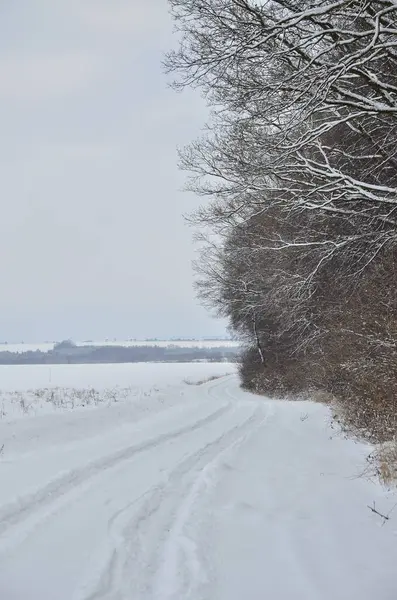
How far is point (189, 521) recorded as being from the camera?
523 cm

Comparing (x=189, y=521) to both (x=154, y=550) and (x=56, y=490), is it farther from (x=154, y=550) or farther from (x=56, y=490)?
(x=56, y=490)

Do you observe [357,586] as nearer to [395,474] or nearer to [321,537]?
[321,537]

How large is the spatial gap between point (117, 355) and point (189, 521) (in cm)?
14123

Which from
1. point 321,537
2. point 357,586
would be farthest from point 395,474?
point 357,586

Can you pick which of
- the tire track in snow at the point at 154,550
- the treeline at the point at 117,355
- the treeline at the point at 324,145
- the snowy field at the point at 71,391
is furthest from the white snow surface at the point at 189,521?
the treeline at the point at 117,355

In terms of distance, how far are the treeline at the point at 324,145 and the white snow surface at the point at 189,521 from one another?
2070mm

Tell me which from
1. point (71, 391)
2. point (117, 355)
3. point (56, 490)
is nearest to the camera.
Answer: point (56, 490)

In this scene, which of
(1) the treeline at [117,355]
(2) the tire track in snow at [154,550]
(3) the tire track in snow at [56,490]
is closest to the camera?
(2) the tire track in snow at [154,550]

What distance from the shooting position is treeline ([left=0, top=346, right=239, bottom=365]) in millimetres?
137375

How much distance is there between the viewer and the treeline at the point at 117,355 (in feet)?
451

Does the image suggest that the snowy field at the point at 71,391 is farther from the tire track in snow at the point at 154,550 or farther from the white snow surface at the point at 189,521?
the tire track in snow at the point at 154,550

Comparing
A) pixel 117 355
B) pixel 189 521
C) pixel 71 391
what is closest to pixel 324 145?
pixel 189 521

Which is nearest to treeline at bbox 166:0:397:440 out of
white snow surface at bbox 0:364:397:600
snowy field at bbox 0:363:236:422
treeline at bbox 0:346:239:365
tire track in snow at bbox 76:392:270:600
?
white snow surface at bbox 0:364:397:600

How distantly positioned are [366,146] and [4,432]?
8.51 m
